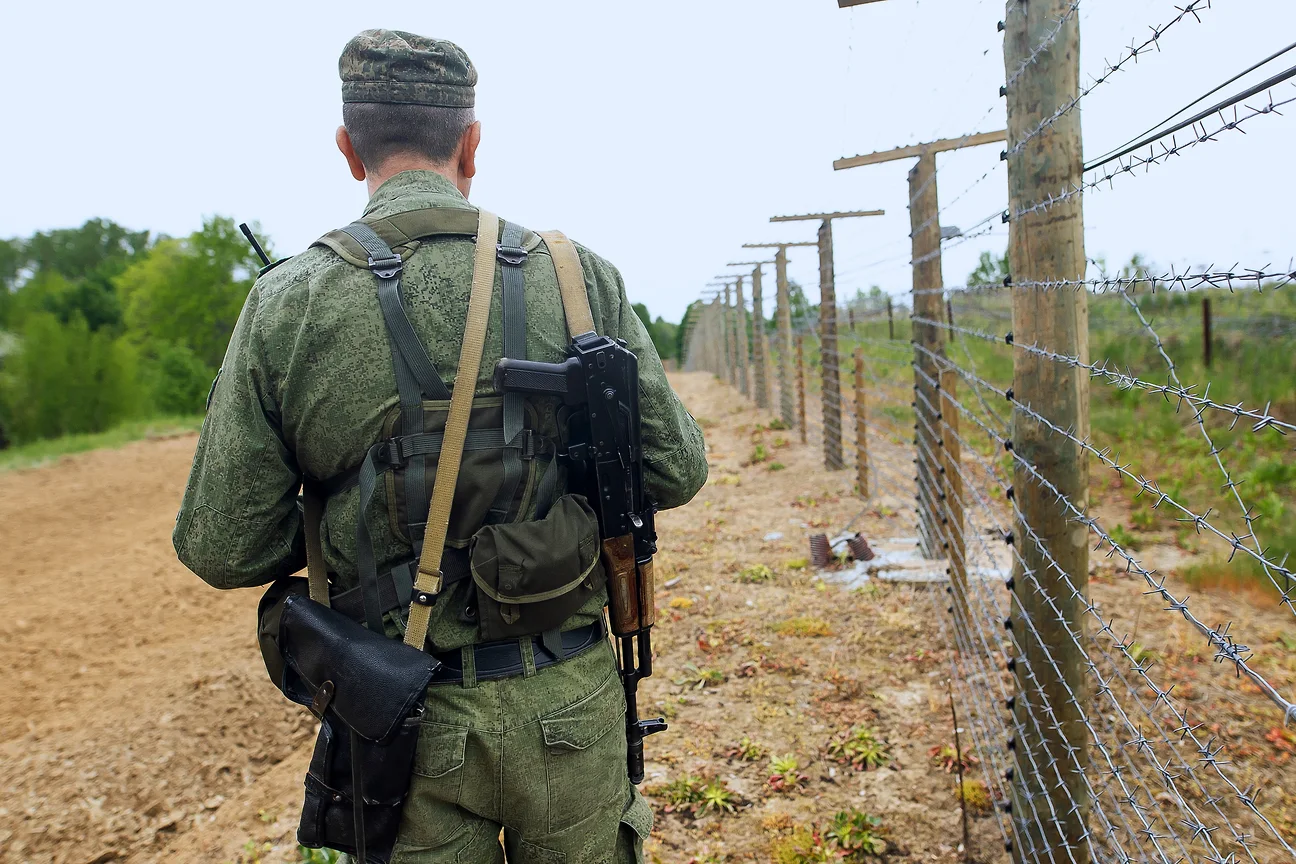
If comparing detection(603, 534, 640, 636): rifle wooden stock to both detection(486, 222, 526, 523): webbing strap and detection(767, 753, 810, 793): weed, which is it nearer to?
detection(486, 222, 526, 523): webbing strap

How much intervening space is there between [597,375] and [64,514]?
11.5 meters

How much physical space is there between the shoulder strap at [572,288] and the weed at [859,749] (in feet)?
7.18

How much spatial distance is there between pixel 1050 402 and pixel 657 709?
92.2 inches

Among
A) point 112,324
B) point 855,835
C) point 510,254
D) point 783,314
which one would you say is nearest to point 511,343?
point 510,254

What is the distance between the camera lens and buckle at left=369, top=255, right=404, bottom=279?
1.54m

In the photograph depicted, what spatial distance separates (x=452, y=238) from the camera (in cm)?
164

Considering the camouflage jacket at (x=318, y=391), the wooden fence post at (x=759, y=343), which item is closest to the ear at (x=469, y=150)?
the camouflage jacket at (x=318, y=391)

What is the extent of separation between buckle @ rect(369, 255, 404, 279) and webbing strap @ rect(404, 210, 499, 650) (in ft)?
0.48

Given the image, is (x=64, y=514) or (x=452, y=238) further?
(x=64, y=514)

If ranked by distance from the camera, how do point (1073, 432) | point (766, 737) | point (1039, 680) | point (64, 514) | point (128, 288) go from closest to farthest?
point (1073, 432) < point (1039, 680) < point (766, 737) < point (64, 514) < point (128, 288)

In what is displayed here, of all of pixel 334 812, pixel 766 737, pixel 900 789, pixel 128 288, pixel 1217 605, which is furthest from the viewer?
pixel 128 288

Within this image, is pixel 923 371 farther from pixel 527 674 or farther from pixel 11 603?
pixel 11 603

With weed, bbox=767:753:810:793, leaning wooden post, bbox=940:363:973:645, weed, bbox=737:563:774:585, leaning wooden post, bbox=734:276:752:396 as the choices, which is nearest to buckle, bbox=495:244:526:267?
weed, bbox=767:753:810:793

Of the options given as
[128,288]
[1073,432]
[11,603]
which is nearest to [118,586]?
[11,603]
